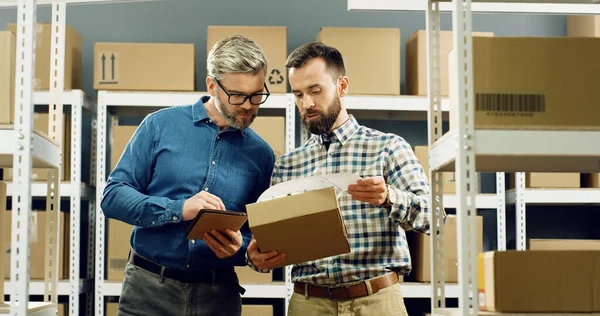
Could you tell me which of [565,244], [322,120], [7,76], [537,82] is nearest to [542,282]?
[537,82]

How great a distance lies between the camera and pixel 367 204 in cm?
227

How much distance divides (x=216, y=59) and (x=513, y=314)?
3.68 feet

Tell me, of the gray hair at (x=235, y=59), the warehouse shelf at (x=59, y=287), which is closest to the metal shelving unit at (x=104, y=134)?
the warehouse shelf at (x=59, y=287)

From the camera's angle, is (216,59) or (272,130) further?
(272,130)

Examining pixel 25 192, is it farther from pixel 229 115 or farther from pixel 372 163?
pixel 372 163

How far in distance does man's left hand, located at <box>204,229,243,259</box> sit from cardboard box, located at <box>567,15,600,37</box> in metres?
2.46

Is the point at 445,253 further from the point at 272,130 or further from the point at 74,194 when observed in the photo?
the point at 74,194

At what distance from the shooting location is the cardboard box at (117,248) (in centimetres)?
376

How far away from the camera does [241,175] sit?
231 cm

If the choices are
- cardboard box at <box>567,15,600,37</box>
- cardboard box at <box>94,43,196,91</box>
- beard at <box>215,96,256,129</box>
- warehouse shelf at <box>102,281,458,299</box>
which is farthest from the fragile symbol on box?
cardboard box at <box>567,15,600,37</box>

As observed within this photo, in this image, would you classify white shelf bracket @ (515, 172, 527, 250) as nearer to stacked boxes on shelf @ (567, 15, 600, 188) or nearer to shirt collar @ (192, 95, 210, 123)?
stacked boxes on shelf @ (567, 15, 600, 188)

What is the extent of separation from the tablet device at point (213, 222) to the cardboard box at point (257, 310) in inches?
63.2

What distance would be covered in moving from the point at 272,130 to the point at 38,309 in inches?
77.1

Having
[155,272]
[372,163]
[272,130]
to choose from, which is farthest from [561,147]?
[272,130]
